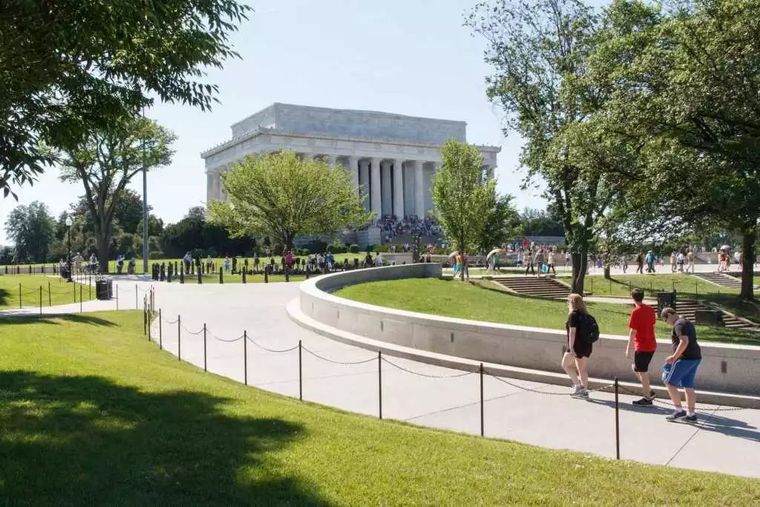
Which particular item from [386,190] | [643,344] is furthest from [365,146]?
[643,344]

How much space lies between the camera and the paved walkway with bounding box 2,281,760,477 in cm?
764

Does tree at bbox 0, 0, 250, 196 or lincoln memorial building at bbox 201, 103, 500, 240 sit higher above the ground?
lincoln memorial building at bbox 201, 103, 500, 240

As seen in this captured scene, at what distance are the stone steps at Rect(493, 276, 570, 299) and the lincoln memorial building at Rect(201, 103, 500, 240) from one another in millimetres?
48816

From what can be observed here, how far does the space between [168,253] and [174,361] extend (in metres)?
62.4

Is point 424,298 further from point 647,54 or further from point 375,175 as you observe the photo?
point 375,175

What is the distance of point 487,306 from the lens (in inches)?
1033

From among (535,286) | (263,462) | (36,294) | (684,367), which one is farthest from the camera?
(535,286)

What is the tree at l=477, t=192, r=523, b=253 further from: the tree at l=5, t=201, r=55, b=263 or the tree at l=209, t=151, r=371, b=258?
the tree at l=5, t=201, r=55, b=263

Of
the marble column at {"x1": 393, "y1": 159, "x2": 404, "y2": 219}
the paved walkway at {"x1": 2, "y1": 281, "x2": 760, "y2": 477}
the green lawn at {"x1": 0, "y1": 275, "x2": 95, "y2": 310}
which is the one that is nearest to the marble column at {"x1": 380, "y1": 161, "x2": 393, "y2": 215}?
the marble column at {"x1": 393, "y1": 159, "x2": 404, "y2": 219}

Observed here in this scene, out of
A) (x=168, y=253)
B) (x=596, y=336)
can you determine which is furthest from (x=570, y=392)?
(x=168, y=253)

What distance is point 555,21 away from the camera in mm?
31484

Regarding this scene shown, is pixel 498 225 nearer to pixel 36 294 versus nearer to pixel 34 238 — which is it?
pixel 36 294

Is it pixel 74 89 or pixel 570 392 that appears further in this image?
pixel 74 89

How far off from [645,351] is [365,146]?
83746 mm
